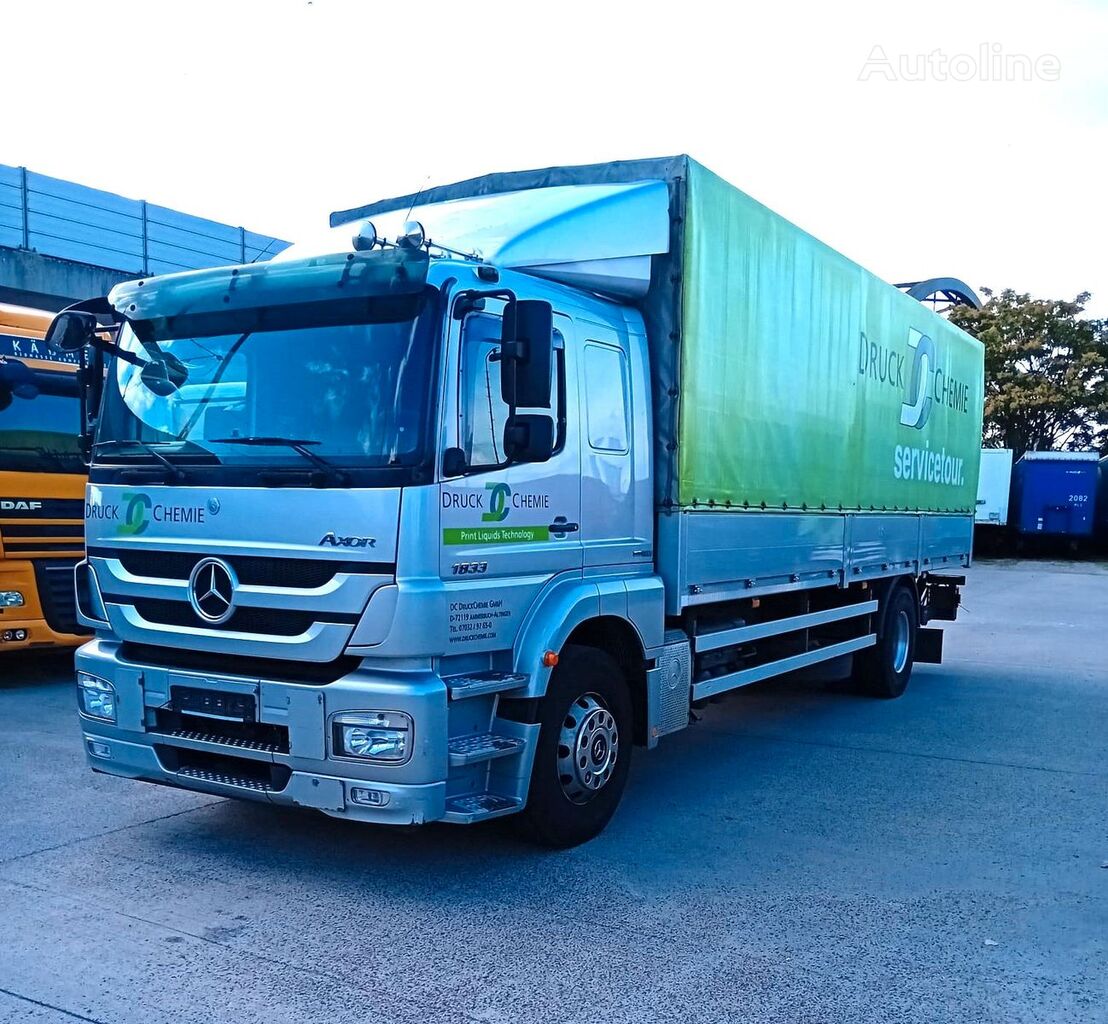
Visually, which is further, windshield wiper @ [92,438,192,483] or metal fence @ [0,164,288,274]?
metal fence @ [0,164,288,274]

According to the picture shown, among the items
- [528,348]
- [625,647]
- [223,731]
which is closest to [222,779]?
[223,731]

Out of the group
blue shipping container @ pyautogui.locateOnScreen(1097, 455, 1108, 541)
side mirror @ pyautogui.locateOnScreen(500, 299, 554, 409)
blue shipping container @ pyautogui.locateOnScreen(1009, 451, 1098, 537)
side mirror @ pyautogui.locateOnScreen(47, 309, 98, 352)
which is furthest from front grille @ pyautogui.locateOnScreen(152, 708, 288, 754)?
blue shipping container @ pyautogui.locateOnScreen(1097, 455, 1108, 541)

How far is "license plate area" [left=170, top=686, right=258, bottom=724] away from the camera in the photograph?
186 inches

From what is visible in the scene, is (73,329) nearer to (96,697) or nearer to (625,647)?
(96,697)

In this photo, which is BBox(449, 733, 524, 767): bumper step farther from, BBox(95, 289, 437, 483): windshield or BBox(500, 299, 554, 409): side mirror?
BBox(500, 299, 554, 409): side mirror

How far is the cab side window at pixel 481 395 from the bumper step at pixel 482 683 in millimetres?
939

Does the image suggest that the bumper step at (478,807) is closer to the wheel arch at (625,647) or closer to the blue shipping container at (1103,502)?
the wheel arch at (625,647)

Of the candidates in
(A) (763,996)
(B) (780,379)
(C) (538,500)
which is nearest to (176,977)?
(A) (763,996)

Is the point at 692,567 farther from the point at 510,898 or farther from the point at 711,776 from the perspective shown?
the point at 510,898

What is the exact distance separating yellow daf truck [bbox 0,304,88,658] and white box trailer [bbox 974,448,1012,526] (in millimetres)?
28959

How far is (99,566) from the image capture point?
5.31m

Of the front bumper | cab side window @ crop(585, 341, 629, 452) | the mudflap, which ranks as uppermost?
cab side window @ crop(585, 341, 629, 452)

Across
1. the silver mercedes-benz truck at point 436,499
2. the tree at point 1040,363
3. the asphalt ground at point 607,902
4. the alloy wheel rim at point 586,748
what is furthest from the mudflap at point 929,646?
the tree at point 1040,363

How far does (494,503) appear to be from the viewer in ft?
16.0
